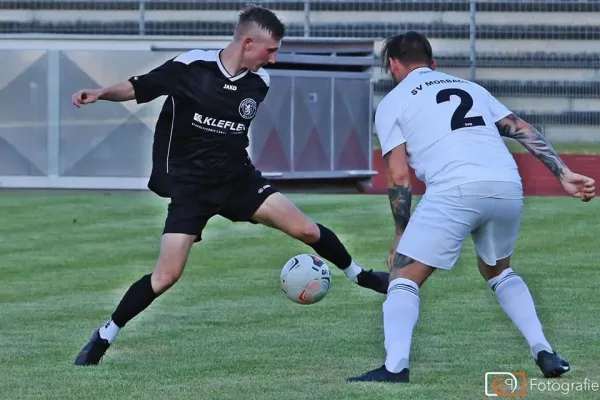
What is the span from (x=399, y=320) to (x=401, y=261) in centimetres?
28

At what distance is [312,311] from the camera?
903cm

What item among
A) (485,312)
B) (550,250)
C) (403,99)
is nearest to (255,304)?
(485,312)

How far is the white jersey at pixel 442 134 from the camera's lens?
610 centimetres

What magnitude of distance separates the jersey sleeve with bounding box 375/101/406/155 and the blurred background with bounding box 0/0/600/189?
14.6m

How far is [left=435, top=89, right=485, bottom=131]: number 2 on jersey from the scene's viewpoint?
243 inches

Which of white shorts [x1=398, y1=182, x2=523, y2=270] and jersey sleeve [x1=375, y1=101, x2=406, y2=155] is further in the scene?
jersey sleeve [x1=375, y1=101, x2=406, y2=155]

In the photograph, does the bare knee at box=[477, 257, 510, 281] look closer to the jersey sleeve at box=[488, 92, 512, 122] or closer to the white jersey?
the white jersey

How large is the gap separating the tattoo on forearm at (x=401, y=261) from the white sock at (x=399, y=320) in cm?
6

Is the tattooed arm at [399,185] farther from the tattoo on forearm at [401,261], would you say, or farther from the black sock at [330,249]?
the black sock at [330,249]

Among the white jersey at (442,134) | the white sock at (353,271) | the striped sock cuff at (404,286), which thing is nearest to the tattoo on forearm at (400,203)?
the white jersey at (442,134)

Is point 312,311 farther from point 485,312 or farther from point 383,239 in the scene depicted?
point 383,239

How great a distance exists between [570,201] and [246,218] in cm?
1201

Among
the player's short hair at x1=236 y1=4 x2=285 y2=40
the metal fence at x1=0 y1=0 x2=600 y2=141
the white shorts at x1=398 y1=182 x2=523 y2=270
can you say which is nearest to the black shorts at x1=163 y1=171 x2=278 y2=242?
the player's short hair at x1=236 y1=4 x2=285 y2=40

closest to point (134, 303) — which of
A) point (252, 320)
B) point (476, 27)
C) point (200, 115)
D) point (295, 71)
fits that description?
point (200, 115)
